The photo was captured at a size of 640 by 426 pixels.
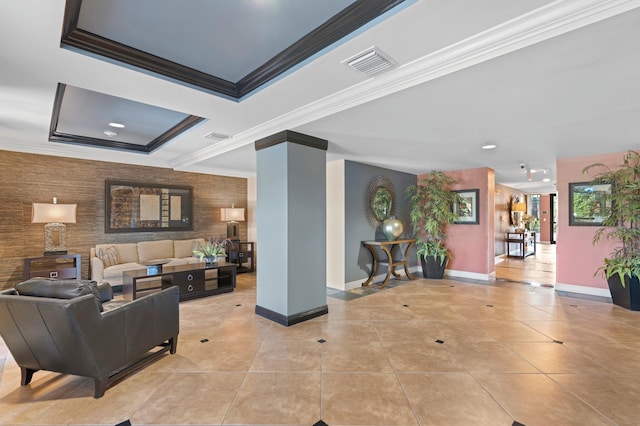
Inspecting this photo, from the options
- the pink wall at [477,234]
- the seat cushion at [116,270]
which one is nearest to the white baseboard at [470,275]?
the pink wall at [477,234]

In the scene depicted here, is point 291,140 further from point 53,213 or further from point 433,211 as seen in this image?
point 53,213

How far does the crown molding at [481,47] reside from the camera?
1.63 meters

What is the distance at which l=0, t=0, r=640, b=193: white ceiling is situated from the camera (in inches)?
68.5

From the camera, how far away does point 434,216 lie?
6.44 m

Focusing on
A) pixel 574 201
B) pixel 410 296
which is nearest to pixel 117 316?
pixel 410 296

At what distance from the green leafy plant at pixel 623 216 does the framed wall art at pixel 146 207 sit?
7991mm

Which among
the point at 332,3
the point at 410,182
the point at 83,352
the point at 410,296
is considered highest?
the point at 332,3

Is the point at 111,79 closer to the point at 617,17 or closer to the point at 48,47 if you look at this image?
the point at 48,47

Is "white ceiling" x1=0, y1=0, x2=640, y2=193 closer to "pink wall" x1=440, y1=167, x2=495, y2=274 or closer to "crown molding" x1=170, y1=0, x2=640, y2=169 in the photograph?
"crown molding" x1=170, y1=0, x2=640, y2=169

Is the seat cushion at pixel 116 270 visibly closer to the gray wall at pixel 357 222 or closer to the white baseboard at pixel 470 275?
the gray wall at pixel 357 222

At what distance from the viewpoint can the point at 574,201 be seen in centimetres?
528

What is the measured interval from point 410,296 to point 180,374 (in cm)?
371

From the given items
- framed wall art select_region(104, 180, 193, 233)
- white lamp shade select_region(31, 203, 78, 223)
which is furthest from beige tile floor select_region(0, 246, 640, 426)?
framed wall art select_region(104, 180, 193, 233)

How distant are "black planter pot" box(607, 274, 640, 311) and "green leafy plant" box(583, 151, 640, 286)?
0.25ft
